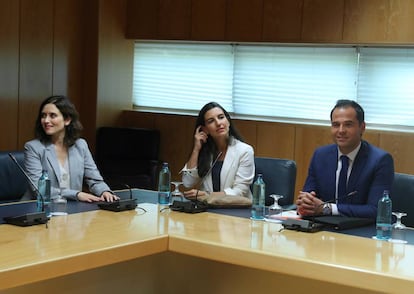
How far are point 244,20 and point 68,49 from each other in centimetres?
172

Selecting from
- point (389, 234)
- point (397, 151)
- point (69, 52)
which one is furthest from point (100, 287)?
point (69, 52)

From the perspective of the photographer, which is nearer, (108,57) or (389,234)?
(389,234)

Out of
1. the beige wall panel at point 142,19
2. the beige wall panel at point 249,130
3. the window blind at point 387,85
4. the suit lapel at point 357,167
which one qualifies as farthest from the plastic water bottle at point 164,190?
the beige wall panel at point 142,19

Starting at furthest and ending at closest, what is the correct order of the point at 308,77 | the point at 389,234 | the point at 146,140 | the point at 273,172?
the point at 146,140 < the point at 308,77 < the point at 273,172 < the point at 389,234

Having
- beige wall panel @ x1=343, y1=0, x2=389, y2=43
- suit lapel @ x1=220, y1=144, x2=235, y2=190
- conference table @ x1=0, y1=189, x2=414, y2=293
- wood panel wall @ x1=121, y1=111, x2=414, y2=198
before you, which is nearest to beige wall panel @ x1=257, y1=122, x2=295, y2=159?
A: wood panel wall @ x1=121, y1=111, x2=414, y2=198

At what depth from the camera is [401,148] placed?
5145mm

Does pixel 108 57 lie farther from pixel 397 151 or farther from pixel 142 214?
pixel 142 214

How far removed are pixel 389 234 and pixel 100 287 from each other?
4.05 feet

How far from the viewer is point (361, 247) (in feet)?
8.30

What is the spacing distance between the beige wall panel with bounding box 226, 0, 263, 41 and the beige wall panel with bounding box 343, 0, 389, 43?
31.4 inches

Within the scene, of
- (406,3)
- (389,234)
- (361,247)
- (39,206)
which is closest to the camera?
(361,247)

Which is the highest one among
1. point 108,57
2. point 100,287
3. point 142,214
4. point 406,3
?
point 406,3

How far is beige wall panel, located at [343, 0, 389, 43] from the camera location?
513 cm

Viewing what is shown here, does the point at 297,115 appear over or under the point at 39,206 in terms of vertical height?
over
